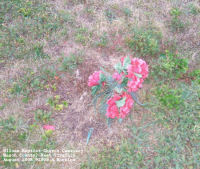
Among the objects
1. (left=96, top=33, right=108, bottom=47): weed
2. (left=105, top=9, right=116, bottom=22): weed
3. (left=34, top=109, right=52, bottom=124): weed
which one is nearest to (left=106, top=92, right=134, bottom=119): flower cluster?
(left=34, top=109, right=52, bottom=124): weed

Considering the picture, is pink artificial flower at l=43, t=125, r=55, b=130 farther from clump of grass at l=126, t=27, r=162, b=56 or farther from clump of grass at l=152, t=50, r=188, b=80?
clump of grass at l=126, t=27, r=162, b=56

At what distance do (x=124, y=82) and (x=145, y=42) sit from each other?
1.10 metres

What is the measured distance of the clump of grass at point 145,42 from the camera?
3439 mm

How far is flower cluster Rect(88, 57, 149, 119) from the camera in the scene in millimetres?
2502

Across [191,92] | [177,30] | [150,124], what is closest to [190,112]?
[191,92]

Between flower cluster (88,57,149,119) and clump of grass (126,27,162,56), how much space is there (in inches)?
35.1

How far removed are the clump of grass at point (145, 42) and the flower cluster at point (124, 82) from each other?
2.93 ft

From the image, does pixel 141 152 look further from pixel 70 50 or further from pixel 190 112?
pixel 70 50

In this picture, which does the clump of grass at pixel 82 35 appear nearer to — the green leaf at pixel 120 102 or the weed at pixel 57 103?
the weed at pixel 57 103

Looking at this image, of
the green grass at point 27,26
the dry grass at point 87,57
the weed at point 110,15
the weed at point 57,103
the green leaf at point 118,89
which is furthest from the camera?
the weed at point 110,15

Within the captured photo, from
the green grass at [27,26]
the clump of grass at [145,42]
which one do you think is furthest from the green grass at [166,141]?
the green grass at [27,26]

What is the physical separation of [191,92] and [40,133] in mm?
2064

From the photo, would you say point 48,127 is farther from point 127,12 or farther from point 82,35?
point 127,12

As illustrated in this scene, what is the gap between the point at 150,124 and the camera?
2855 millimetres
